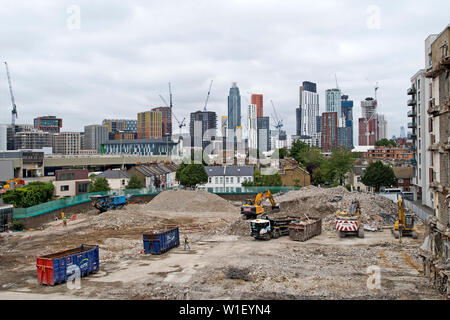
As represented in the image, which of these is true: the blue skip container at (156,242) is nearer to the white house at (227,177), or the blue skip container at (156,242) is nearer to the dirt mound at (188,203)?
the dirt mound at (188,203)

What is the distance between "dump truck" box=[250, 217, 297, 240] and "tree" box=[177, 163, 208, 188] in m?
43.2

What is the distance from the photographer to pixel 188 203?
58406mm

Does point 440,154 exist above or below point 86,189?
above

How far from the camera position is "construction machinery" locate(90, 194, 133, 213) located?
53.1 meters

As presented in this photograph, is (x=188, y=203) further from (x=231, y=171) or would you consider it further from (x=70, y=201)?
(x=231, y=171)

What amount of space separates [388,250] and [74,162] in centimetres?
9285

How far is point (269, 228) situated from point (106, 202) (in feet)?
93.1

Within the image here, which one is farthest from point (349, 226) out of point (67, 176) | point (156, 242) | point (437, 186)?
point (67, 176)

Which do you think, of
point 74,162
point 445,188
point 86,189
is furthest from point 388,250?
point 74,162

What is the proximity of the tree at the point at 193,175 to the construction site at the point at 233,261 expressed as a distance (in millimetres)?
30398

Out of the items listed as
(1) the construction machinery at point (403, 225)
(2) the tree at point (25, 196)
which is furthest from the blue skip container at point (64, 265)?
(2) the tree at point (25, 196)

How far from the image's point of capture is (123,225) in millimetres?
44719
